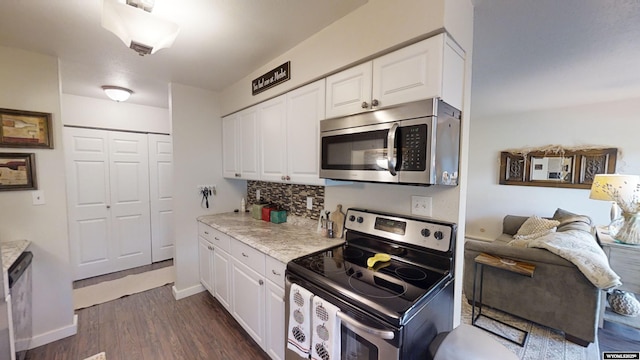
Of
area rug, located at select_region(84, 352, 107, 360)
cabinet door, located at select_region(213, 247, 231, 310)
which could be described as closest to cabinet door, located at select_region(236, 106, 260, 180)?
cabinet door, located at select_region(213, 247, 231, 310)

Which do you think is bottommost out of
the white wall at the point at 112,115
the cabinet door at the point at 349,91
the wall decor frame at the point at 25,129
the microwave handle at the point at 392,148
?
the microwave handle at the point at 392,148

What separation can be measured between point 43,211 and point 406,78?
→ 120 inches

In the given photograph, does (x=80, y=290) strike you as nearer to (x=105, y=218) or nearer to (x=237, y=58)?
(x=105, y=218)

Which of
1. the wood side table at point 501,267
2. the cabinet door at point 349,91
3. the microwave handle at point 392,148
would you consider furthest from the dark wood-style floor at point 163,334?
the cabinet door at point 349,91

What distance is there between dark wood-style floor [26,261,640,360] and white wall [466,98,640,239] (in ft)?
6.85

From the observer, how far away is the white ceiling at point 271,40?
150 cm

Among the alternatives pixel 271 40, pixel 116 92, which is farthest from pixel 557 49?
pixel 116 92

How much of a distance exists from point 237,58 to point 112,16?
3.21 ft

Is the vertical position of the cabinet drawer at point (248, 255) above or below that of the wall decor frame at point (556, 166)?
below

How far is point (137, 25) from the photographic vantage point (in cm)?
138

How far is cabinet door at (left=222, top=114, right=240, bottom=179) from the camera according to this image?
9.45 feet

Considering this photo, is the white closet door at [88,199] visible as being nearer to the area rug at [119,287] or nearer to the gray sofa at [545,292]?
the area rug at [119,287]

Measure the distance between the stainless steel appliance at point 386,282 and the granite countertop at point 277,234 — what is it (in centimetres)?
Result: 13

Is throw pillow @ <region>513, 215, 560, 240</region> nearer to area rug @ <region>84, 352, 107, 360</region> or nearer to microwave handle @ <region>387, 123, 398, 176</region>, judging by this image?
microwave handle @ <region>387, 123, 398, 176</region>
